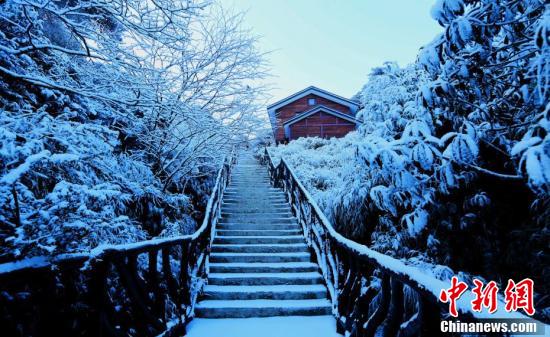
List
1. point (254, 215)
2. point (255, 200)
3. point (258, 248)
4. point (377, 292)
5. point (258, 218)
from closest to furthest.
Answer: point (377, 292) → point (258, 248) → point (258, 218) → point (254, 215) → point (255, 200)

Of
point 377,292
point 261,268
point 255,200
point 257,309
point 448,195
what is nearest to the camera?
point 377,292

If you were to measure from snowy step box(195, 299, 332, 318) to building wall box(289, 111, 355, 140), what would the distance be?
69.3 ft

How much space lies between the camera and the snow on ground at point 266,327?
4.01 m

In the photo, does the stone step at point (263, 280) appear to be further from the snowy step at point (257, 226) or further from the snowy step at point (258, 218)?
the snowy step at point (258, 218)

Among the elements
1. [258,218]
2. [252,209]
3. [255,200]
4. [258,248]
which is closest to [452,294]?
[258,248]

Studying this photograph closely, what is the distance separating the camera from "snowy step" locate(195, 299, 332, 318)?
459 cm

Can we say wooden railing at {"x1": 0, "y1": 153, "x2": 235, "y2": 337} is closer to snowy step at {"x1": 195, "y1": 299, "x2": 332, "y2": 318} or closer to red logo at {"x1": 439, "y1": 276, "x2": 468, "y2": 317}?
snowy step at {"x1": 195, "y1": 299, "x2": 332, "y2": 318}

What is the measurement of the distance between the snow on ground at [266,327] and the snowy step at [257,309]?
0.09 meters

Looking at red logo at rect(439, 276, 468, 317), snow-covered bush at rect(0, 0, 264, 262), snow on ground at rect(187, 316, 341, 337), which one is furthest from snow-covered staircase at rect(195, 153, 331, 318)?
red logo at rect(439, 276, 468, 317)

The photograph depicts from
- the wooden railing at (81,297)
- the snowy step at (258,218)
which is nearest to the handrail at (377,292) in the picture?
the snowy step at (258,218)

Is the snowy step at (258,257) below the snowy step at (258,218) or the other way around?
below

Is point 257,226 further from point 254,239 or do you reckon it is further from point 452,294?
point 452,294

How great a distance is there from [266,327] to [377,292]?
161 centimetres

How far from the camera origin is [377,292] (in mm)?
4164
